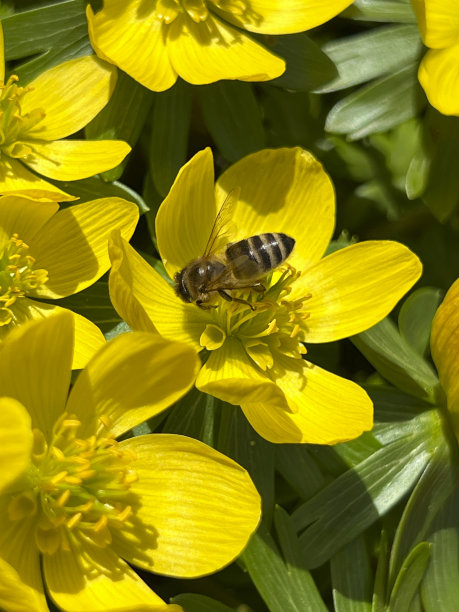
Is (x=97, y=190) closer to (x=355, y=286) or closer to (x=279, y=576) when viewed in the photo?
(x=355, y=286)

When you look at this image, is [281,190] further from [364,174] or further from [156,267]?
[364,174]

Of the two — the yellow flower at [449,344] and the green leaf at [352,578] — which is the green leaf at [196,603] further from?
the yellow flower at [449,344]

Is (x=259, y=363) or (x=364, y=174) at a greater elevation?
(x=259, y=363)

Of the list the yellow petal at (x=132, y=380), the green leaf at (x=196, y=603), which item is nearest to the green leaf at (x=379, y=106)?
the yellow petal at (x=132, y=380)

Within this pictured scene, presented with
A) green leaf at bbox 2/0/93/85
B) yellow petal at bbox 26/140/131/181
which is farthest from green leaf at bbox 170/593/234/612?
green leaf at bbox 2/0/93/85

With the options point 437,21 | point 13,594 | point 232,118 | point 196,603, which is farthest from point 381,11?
point 13,594

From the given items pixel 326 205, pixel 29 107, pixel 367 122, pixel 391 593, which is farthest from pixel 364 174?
pixel 391 593

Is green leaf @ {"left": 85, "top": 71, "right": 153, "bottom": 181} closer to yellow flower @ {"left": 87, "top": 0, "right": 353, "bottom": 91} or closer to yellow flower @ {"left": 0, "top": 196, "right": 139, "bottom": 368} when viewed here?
yellow flower @ {"left": 87, "top": 0, "right": 353, "bottom": 91}
